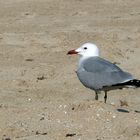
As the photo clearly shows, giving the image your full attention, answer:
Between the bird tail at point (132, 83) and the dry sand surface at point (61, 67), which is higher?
the bird tail at point (132, 83)

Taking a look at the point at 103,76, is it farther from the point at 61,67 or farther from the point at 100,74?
the point at 61,67

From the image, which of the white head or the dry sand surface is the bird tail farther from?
the white head

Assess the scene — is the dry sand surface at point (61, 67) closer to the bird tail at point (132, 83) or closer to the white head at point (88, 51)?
the bird tail at point (132, 83)

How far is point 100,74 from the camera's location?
29.2ft

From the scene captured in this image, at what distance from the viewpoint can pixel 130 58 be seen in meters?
13.5

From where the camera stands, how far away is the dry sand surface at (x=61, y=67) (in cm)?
802

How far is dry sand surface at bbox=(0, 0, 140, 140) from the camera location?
26.3ft

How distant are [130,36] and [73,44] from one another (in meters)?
1.46

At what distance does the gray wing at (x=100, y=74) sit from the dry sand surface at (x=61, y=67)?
11.5 inches

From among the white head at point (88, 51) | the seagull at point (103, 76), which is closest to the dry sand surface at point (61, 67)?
the seagull at point (103, 76)

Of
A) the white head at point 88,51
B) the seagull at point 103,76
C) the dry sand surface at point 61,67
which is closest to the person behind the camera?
the dry sand surface at point 61,67

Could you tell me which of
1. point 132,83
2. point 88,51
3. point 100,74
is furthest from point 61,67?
point 132,83

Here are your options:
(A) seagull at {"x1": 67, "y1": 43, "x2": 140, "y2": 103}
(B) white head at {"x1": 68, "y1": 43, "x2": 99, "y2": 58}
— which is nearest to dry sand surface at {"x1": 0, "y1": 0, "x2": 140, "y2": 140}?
(A) seagull at {"x1": 67, "y1": 43, "x2": 140, "y2": 103}

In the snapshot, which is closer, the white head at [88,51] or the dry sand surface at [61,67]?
the dry sand surface at [61,67]
